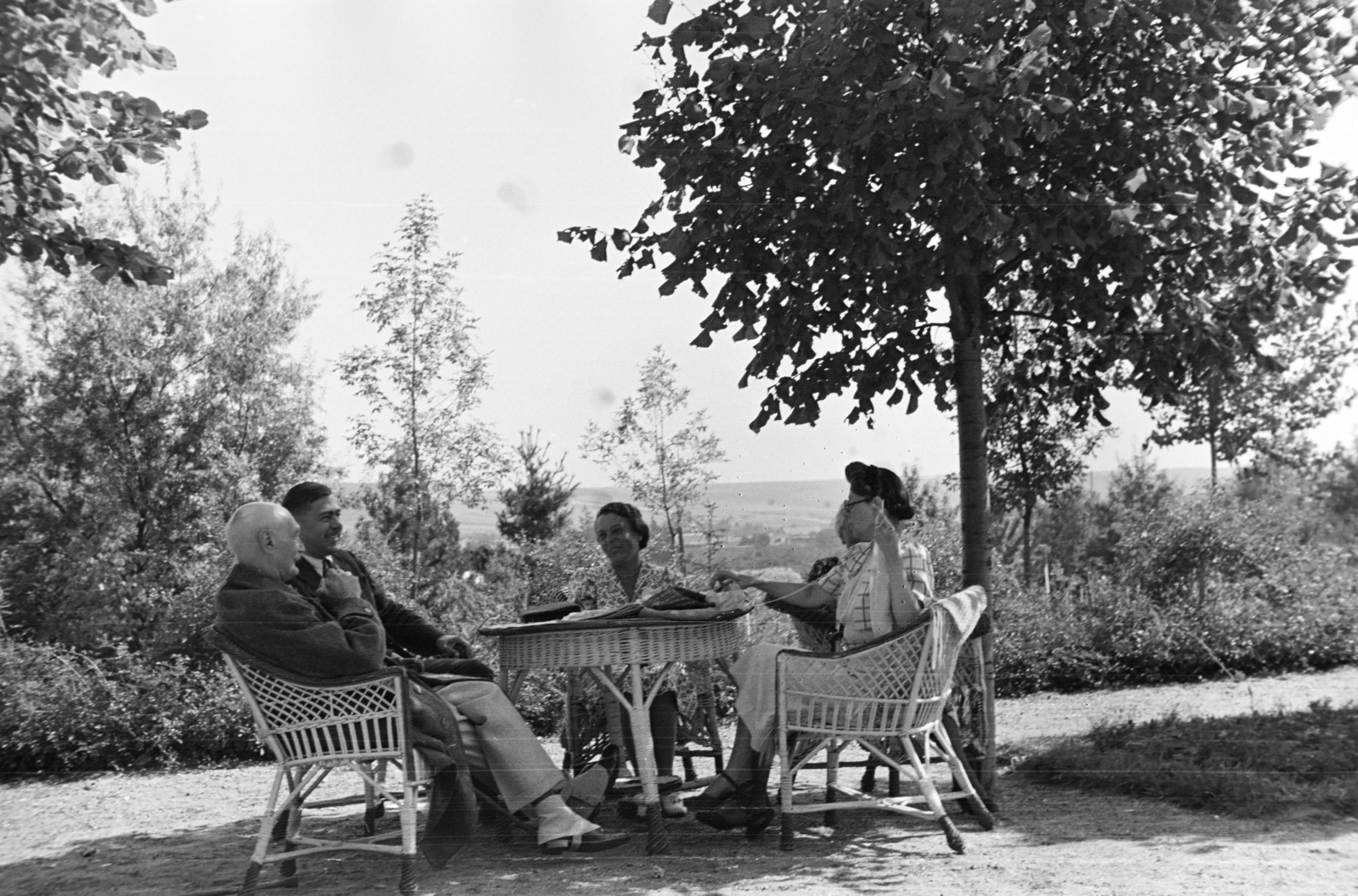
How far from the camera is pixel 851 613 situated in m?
4.61

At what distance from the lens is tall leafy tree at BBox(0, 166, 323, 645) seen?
15.5 metres

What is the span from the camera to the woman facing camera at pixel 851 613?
14.6 feet

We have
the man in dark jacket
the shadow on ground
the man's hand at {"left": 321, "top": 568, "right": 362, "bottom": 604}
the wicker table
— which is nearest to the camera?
the shadow on ground

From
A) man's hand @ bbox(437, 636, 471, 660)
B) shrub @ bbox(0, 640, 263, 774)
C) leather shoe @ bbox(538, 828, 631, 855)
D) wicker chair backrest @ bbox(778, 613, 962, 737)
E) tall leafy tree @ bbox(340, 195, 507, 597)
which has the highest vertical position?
tall leafy tree @ bbox(340, 195, 507, 597)

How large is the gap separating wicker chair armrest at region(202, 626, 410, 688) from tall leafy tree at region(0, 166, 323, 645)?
37.7 feet

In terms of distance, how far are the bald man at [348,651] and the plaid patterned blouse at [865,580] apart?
1.15 meters

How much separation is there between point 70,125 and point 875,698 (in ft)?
12.2

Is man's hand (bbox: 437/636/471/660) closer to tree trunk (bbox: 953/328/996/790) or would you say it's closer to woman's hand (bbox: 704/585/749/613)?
woman's hand (bbox: 704/585/749/613)

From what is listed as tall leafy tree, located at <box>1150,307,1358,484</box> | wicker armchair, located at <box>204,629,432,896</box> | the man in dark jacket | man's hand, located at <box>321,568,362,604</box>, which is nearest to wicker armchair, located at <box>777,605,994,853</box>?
the man in dark jacket

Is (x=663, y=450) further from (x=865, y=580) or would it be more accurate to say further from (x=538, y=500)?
(x=538, y=500)

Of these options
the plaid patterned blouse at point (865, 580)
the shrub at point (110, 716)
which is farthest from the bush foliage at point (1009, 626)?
the plaid patterned blouse at point (865, 580)

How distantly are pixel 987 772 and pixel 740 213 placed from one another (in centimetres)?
252

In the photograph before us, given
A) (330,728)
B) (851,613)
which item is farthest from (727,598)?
(330,728)

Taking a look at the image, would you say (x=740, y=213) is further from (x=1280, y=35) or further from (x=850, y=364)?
(x=1280, y=35)
